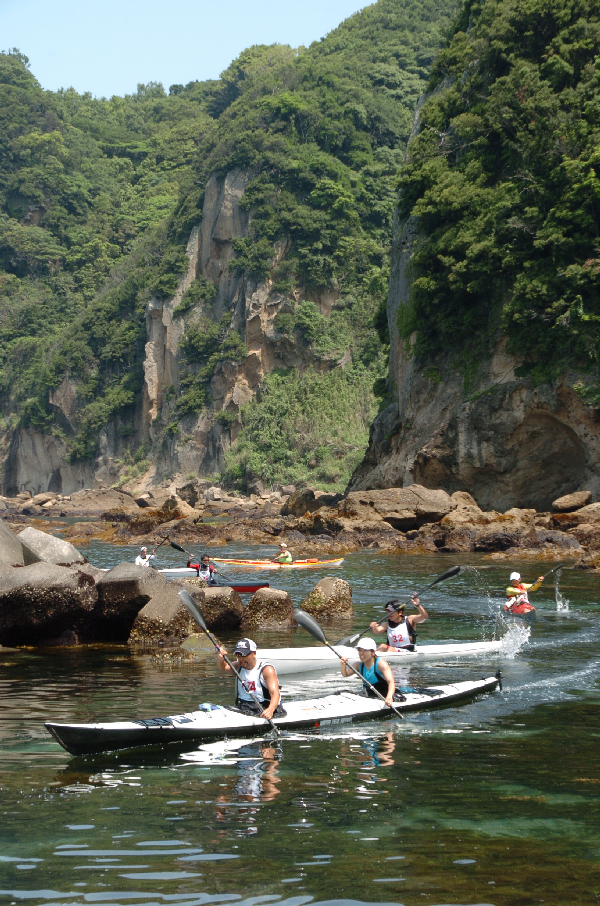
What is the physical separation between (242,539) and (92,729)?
95.0ft

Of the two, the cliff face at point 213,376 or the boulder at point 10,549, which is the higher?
the cliff face at point 213,376

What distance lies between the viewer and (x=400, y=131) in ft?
260

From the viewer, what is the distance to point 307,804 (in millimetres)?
6727

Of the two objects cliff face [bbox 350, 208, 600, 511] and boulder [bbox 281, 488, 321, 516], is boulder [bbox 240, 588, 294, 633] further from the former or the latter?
boulder [bbox 281, 488, 321, 516]

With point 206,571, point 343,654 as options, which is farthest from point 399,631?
Answer: point 206,571

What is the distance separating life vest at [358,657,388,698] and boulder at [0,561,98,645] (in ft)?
18.2

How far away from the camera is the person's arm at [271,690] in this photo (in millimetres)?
8758

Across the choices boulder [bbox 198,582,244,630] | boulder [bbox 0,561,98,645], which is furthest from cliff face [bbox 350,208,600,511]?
boulder [bbox 0,561,98,645]

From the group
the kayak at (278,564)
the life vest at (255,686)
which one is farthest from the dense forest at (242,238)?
the life vest at (255,686)

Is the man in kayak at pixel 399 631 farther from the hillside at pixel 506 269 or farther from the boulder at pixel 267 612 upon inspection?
the hillside at pixel 506 269

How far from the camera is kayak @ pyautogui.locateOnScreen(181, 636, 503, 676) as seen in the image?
12.3m

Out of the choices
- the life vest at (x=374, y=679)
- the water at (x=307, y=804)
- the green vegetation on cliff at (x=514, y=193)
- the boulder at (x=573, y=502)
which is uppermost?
the green vegetation on cliff at (x=514, y=193)

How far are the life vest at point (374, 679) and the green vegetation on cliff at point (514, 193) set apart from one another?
23.0m

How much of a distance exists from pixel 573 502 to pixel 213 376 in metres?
44.8
